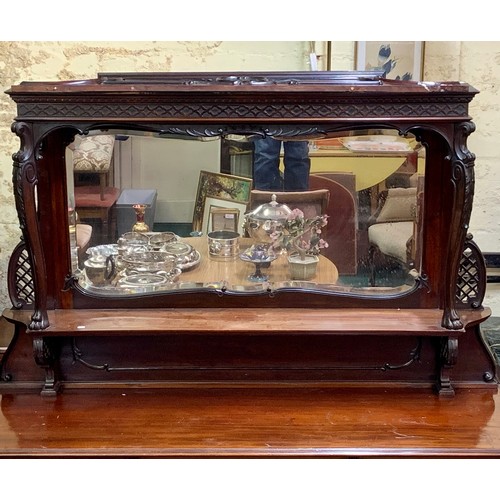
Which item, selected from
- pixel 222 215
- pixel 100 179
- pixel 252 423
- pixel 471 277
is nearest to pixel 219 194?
pixel 222 215

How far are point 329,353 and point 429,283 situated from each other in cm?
30

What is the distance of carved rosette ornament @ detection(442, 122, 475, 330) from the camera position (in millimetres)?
1591

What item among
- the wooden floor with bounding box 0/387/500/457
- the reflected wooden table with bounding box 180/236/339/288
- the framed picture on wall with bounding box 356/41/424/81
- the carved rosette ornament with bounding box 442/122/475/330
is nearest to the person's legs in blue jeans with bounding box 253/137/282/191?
the reflected wooden table with bounding box 180/236/339/288

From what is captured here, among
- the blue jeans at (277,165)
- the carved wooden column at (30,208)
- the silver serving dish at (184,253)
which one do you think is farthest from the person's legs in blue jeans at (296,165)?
the carved wooden column at (30,208)

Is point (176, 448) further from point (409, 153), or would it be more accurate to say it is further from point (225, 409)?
point (409, 153)

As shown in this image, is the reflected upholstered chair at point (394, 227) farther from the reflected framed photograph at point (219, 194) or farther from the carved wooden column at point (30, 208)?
the carved wooden column at point (30, 208)

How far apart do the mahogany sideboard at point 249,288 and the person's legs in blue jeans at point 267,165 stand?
0.03 m

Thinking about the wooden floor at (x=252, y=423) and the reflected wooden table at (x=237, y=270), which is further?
the reflected wooden table at (x=237, y=270)

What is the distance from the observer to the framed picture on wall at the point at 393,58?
229cm

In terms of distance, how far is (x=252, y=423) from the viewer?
1.66 metres

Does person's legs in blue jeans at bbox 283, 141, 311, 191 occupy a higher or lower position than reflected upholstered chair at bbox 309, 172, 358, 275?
higher

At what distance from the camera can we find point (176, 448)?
5.11ft

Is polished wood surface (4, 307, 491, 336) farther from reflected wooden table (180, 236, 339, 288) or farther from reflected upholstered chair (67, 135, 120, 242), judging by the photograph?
reflected upholstered chair (67, 135, 120, 242)

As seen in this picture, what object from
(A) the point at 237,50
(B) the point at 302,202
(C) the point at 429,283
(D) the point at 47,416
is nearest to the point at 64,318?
(D) the point at 47,416
